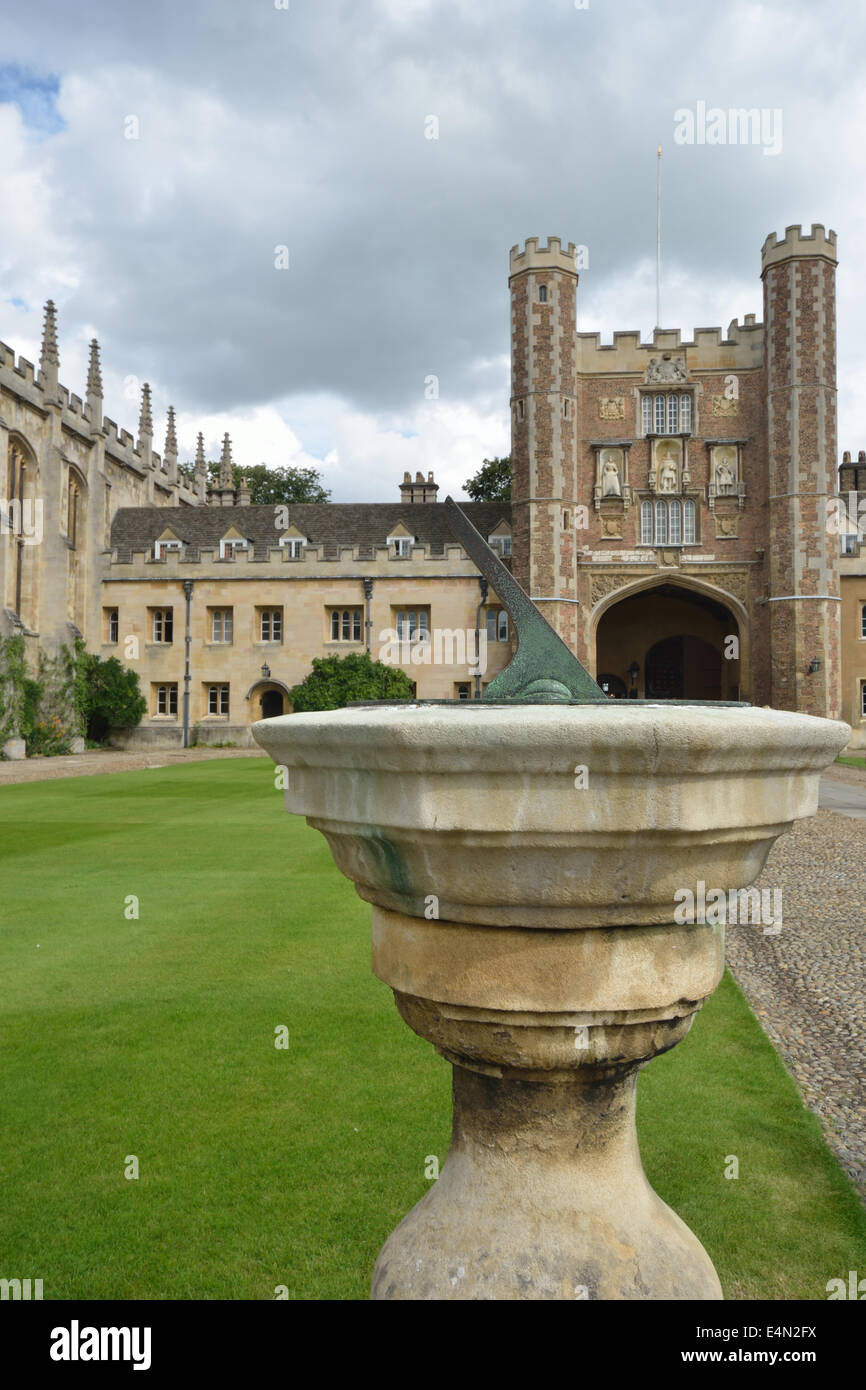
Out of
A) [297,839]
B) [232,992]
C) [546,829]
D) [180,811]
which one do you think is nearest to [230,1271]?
[546,829]

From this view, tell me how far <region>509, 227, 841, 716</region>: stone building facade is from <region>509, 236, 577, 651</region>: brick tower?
48 millimetres

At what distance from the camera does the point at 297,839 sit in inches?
450

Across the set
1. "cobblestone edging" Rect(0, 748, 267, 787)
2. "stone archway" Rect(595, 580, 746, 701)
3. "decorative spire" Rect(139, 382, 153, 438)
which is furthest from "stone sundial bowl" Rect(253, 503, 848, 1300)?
"decorative spire" Rect(139, 382, 153, 438)

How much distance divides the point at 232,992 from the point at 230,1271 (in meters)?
2.63

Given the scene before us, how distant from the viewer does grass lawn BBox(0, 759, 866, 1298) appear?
293cm

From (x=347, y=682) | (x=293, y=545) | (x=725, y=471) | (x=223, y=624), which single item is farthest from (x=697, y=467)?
(x=223, y=624)

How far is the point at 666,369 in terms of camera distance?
32500 millimetres

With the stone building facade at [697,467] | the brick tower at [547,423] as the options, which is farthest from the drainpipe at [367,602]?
the brick tower at [547,423]

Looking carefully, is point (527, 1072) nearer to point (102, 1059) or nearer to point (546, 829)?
point (546, 829)

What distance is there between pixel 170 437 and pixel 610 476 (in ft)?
82.8

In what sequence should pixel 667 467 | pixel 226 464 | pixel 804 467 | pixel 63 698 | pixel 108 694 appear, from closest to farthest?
pixel 804 467 → pixel 63 698 → pixel 667 467 → pixel 108 694 → pixel 226 464

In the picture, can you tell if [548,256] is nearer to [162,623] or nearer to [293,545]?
[293,545]

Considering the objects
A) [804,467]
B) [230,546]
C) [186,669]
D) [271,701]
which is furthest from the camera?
[230,546]

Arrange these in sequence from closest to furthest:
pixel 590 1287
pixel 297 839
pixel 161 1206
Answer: pixel 590 1287
pixel 161 1206
pixel 297 839
